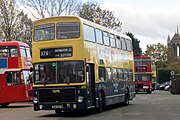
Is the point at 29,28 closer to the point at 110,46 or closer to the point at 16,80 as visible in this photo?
the point at 16,80

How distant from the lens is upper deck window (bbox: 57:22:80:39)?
2050 cm

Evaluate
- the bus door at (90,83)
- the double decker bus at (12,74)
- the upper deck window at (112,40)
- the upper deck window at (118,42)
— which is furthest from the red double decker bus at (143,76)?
the bus door at (90,83)

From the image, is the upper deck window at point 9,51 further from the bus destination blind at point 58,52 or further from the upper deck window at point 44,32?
the bus destination blind at point 58,52

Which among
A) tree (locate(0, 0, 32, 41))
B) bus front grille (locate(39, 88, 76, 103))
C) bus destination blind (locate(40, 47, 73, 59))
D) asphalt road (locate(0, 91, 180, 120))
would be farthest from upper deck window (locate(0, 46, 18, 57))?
tree (locate(0, 0, 32, 41))

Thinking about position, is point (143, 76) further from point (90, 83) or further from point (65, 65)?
point (65, 65)

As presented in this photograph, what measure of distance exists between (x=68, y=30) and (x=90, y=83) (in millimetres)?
2630

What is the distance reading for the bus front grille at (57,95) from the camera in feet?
65.8

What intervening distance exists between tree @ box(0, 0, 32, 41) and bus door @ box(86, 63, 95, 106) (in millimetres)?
34705

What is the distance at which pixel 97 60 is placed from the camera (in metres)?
22.4

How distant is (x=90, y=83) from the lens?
→ 21.1 meters

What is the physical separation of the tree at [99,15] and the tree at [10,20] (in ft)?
26.8

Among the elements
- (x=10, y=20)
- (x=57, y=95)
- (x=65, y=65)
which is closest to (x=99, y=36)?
(x=65, y=65)

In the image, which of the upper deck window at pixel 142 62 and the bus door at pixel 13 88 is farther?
the upper deck window at pixel 142 62

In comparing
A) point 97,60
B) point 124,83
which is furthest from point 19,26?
point 97,60
